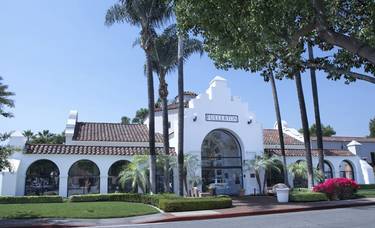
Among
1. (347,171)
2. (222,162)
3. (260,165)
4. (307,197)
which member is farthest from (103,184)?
(347,171)

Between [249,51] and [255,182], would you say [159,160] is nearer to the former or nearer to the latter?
[255,182]

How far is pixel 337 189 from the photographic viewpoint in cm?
2481

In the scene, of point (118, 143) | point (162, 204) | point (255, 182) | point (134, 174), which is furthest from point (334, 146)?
point (162, 204)

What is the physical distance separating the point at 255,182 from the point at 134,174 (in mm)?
10838

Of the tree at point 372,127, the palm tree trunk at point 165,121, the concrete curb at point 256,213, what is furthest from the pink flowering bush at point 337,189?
the tree at point 372,127

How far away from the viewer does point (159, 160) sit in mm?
26953

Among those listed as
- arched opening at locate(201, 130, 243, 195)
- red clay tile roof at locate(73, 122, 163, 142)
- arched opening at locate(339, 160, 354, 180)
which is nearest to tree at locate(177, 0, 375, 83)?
arched opening at locate(201, 130, 243, 195)

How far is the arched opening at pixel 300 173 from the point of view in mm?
31538

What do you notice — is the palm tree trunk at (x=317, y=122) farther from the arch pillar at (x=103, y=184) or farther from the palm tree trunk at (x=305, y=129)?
the arch pillar at (x=103, y=184)

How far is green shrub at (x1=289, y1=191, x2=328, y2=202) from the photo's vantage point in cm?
2339

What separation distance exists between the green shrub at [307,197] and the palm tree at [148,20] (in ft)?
27.0

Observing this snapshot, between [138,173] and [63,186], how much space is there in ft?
17.9

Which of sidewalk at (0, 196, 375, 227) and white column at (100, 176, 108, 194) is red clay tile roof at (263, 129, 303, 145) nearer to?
sidewalk at (0, 196, 375, 227)

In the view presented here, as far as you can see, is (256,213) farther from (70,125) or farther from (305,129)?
(70,125)
